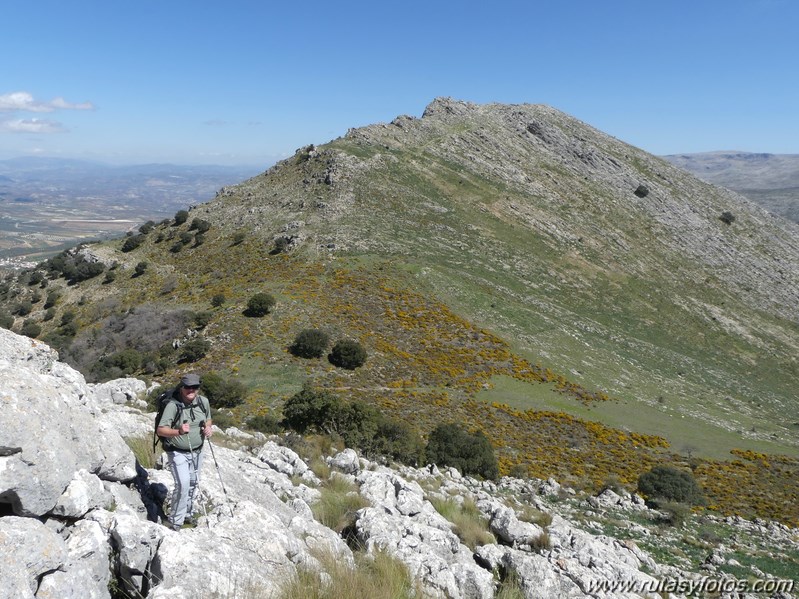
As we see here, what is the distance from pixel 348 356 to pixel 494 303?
17.3 metres

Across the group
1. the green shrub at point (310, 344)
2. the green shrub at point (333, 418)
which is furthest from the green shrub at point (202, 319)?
the green shrub at point (333, 418)

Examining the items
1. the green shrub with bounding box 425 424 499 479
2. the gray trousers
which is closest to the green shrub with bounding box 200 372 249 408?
the green shrub with bounding box 425 424 499 479

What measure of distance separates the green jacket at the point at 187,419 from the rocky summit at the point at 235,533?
0.65 meters

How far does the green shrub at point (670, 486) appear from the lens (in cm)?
2119

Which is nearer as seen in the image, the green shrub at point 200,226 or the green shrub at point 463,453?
the green shrub at point 463,453

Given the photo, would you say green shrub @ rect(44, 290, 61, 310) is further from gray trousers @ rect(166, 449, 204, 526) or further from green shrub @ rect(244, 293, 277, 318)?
gray trousers @ rect(166, 449, 204, 526)

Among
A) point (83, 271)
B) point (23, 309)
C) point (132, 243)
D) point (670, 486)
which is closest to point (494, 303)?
point (670, 486)

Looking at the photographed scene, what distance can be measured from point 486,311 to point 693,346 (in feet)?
88.6

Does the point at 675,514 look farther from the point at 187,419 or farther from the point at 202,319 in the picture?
the point at 202,319

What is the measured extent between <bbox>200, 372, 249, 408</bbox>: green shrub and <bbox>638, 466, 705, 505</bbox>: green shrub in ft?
66.3

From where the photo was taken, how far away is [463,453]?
69.1 feet

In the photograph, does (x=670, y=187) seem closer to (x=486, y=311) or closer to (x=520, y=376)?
(x=486, y=311)

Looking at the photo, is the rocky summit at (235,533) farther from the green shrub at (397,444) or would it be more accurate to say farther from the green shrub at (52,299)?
the green shrub at (52,299)

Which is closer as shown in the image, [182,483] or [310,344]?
[182,483]
